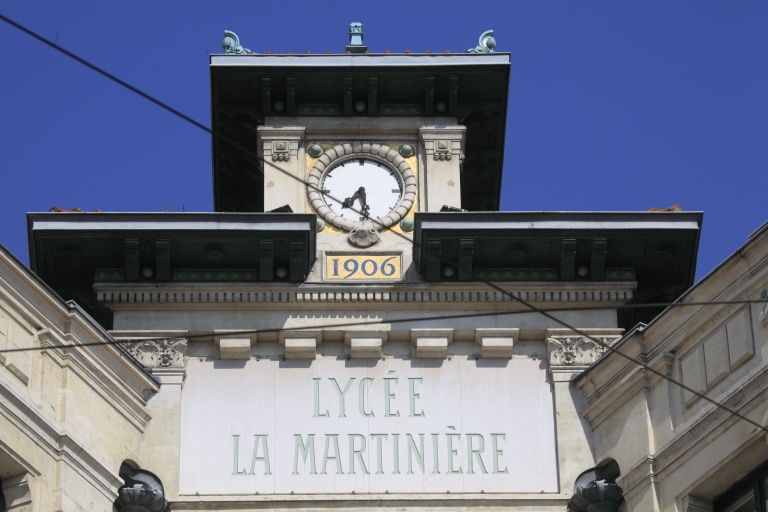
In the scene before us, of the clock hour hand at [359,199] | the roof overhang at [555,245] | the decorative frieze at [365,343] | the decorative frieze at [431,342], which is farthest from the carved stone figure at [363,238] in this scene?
the decorative frieze at [431,342]

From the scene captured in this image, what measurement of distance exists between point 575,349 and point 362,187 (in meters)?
4.48

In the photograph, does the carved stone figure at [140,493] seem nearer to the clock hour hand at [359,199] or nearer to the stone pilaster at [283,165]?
the stone pilaster at [283,165]

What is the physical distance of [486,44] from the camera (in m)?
34.0

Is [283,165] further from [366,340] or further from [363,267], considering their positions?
[366,340]

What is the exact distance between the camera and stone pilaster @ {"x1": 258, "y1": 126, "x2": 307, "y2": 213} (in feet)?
106

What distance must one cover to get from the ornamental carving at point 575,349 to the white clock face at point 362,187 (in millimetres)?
3691

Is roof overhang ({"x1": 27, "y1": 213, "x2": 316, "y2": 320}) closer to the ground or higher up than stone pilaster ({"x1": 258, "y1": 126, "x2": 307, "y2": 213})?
closer to the ground

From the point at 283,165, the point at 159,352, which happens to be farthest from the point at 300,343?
the point at 283,165

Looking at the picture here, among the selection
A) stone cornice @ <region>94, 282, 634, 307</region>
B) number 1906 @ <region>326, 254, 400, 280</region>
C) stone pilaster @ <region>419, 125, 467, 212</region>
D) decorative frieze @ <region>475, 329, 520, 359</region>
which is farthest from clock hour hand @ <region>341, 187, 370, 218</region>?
decorative frieze @ <region>475, 329, 520, 359</region>

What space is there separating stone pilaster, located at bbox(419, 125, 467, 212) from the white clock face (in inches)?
→ 19.3

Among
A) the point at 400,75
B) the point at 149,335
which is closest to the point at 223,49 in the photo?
the point at 400,75

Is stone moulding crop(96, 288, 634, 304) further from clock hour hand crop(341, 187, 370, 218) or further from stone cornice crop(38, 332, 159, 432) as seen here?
clock hour hand crop(341, 187, 370, 218)

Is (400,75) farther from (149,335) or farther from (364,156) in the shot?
(149,335)

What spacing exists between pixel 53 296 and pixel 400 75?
8.43m
